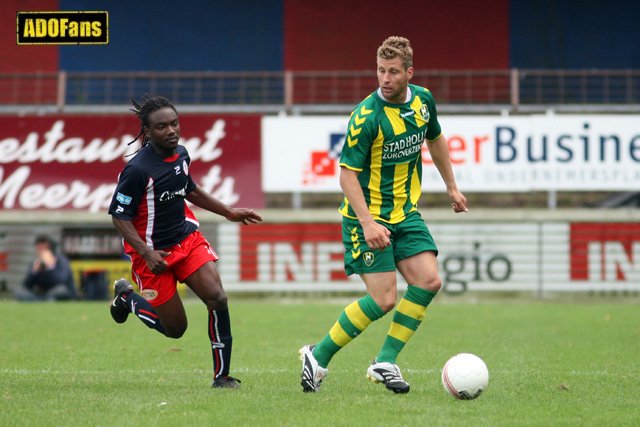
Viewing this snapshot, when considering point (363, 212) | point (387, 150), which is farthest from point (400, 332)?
point (387, 150)

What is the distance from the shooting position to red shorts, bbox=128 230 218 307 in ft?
25.9

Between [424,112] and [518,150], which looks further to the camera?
[518,150]

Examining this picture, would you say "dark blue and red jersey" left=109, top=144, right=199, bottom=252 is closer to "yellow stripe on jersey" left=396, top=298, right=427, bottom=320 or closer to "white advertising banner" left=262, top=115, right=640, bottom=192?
"yellow stripe on jersey" left=396, top=298, right=427, bottom=320

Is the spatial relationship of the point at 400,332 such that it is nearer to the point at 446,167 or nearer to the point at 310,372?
the point at 310,372

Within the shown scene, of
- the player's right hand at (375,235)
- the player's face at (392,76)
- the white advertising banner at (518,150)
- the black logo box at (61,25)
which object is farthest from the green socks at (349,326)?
the white advertising banner at (518,150)

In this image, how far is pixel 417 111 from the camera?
7543 mm

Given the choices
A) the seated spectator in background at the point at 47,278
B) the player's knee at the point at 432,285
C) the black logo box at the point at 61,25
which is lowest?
the seated spectator in background at the point at 47,278

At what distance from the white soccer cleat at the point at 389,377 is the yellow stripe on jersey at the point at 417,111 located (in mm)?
1529

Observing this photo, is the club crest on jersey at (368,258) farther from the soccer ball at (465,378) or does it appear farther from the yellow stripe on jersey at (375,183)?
the soccer ball at (465,378)

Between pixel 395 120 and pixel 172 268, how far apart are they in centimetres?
181

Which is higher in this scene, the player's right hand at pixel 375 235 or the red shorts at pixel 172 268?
the player's right hand at pixel 375 235

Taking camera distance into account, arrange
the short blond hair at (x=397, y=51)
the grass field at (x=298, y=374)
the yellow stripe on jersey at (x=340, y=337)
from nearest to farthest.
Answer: the grass field at (x=298, y=374) < the short blond hair at (x=397, y=51) < the yellow stripe on jersey at (x=340, y=337)

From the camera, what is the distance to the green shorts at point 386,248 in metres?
7.41

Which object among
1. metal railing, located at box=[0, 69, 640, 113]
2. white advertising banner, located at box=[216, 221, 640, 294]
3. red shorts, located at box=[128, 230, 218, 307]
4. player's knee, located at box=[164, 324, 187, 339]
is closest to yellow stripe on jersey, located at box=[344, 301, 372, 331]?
red shorts, located at box=[128, 230, 218, 307]
